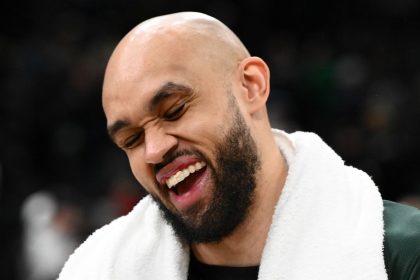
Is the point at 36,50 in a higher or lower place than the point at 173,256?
lower

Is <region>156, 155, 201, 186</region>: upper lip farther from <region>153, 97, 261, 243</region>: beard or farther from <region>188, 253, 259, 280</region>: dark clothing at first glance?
<region>188, 253, 259, 280</region>: dark clothing

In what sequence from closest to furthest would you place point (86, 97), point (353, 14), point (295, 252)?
1. point (295, 252)
2. point (86, 97)
3. point (353, 14)

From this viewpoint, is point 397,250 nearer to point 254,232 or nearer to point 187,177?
point 254,232

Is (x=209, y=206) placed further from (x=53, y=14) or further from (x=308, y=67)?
(x=53, y=14)

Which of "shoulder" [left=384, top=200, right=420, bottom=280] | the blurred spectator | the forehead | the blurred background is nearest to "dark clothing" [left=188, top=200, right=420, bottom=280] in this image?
"shoulder" [left=384, top=200, right=420, bottom=280]

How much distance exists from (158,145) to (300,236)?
344 mm

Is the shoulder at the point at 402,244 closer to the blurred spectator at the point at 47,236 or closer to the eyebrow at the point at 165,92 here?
the eyebrow at the point at 165,92

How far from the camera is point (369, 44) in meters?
5.71

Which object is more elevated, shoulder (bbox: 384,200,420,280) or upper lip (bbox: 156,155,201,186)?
upper lip (bbox: 156,155,201,186)

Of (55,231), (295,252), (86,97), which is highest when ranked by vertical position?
(295,252)

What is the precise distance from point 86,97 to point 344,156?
1.84 metres

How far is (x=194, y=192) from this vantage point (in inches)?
63.7

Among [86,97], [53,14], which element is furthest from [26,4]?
[86,97]

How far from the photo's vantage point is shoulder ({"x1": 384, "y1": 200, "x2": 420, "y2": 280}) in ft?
4.87
